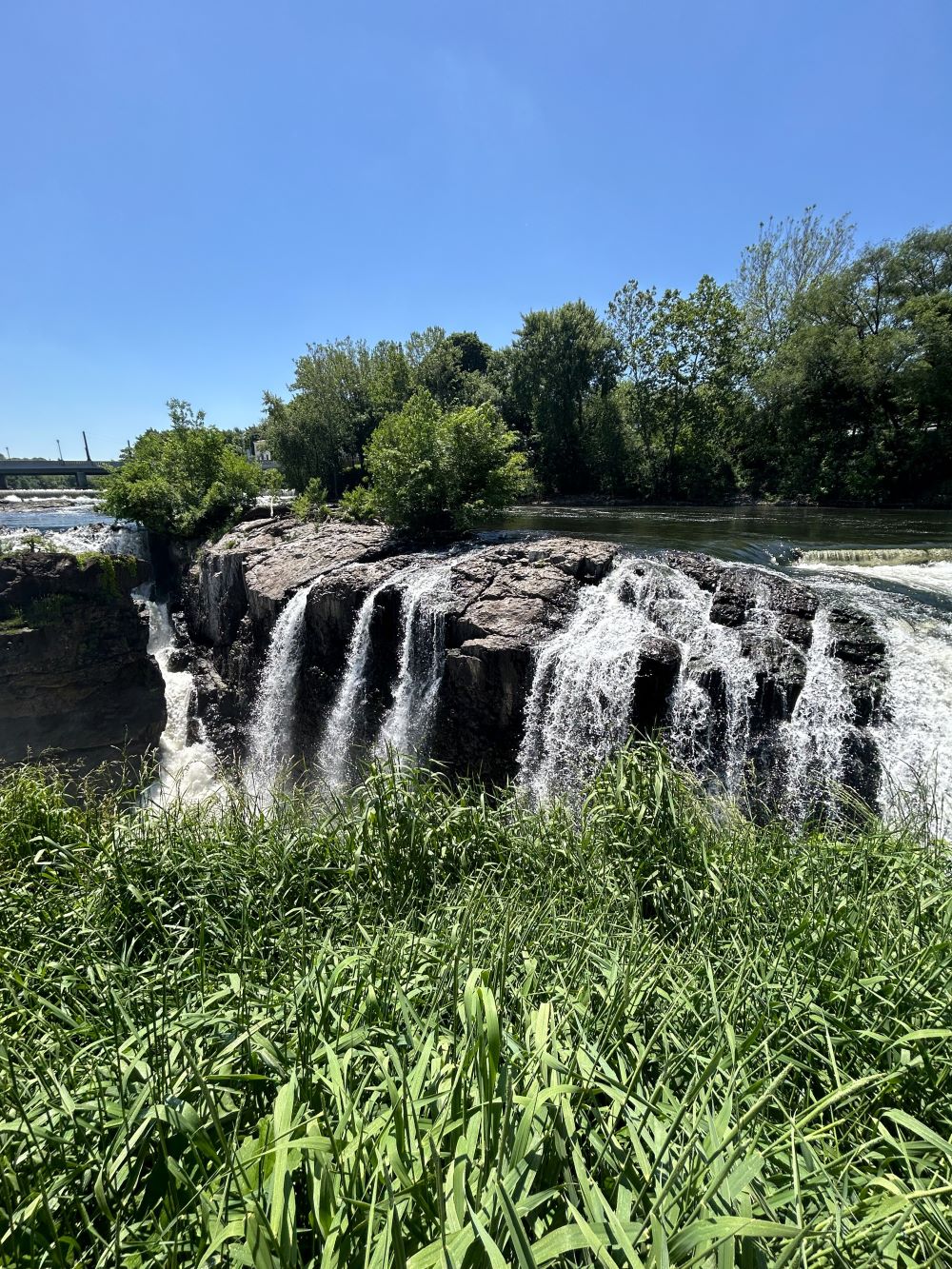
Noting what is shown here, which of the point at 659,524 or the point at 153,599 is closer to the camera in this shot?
the point at 659,524

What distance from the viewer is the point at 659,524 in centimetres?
1677

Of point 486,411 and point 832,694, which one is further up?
point 486,411

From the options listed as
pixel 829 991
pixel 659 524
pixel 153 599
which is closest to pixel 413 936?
pixel 829 991

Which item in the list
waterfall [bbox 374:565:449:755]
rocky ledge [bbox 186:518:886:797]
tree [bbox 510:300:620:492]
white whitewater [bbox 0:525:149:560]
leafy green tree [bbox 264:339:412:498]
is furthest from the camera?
tree [bbox 510:300:620:492]

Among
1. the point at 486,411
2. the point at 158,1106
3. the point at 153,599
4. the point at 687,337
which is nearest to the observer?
the point at 158,1106

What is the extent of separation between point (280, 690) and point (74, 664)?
5303 mm

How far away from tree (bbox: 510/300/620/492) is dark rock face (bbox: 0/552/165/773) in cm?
2125

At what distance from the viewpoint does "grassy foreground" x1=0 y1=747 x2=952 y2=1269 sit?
113cm

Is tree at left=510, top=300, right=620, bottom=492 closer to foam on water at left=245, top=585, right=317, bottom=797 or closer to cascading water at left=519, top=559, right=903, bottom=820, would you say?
foam on water at left=245, top=585, right=317, bottom=797

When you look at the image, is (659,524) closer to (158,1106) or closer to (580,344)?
(580,344)

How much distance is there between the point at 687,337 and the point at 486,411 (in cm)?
1659

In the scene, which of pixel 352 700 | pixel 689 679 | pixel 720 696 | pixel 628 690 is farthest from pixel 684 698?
pixel 352 700

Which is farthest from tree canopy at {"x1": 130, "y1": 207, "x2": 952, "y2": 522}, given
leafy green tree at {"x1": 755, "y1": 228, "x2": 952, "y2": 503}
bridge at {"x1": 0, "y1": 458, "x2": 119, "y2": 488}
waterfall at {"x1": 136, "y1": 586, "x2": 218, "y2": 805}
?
bridge at {"x1": 0, "y1": 458, "x2": 119, "y2": 488}

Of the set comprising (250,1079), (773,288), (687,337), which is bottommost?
(250,1079)
